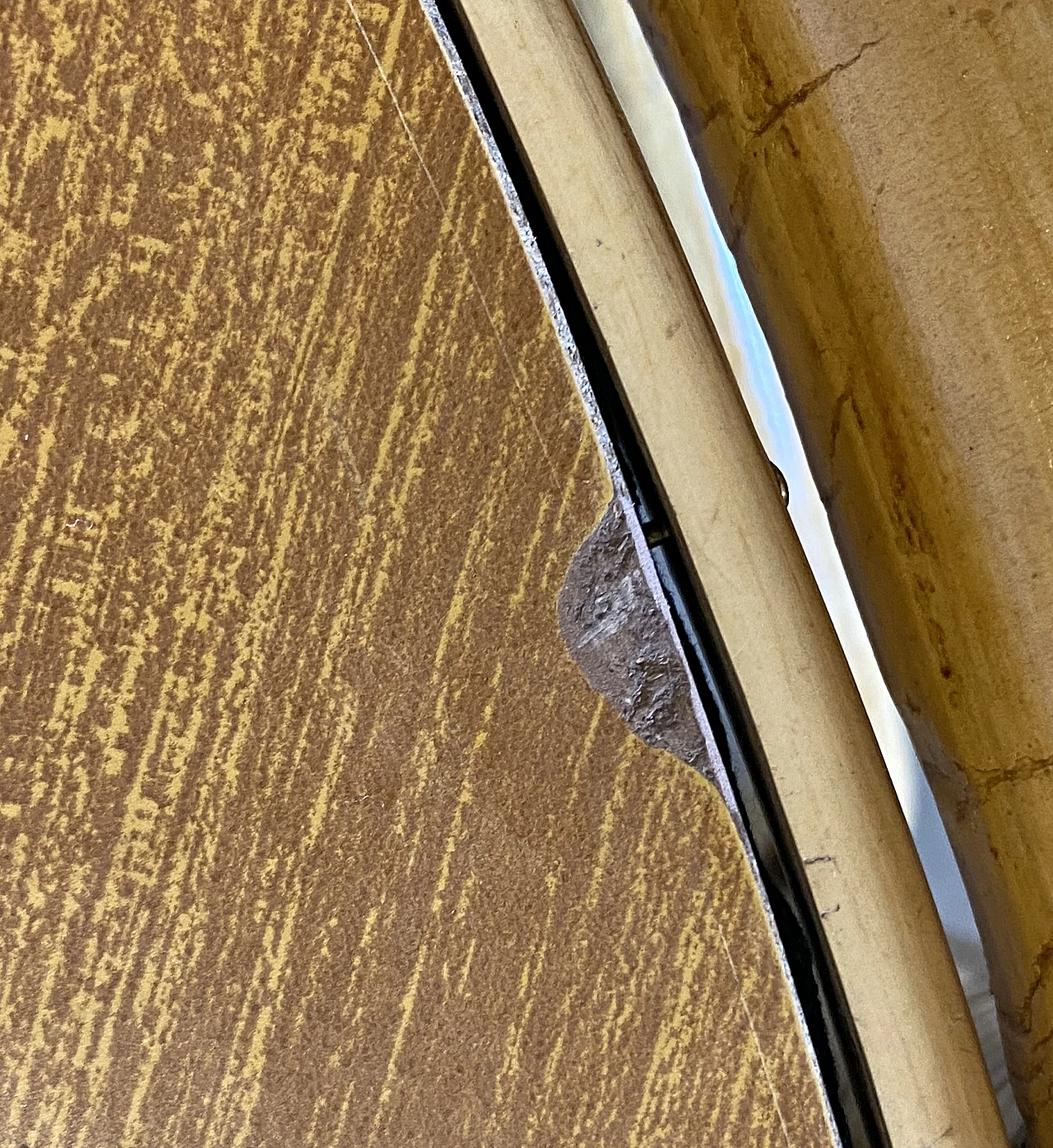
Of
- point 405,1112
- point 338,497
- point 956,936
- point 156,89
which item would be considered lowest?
point 405,1112

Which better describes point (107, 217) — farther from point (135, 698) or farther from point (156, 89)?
point (135, 698)

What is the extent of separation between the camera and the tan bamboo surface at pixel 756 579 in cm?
34

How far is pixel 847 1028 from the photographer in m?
0.38

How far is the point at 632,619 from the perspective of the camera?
364 mm

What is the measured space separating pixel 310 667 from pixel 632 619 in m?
0.13

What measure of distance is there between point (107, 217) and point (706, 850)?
1.07 feet

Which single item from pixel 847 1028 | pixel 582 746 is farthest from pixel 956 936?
pixel 582 746

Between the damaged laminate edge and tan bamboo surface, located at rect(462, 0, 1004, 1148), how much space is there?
14 millimetres

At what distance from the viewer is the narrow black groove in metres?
0.34

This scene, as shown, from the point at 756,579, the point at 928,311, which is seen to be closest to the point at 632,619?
the point at 756,579

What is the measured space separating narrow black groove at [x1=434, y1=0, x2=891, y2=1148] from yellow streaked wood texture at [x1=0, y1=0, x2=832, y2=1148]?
0.01 meters

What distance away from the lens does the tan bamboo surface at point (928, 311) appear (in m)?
0.28

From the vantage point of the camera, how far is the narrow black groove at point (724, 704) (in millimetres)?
342

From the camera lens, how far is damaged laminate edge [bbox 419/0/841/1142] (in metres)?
0.34
